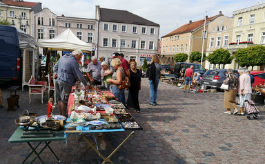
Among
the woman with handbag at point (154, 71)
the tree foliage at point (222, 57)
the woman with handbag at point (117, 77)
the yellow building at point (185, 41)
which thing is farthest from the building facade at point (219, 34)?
the woman with handbag at point (117, 77)

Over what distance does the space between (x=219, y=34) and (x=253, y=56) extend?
17.3 metres

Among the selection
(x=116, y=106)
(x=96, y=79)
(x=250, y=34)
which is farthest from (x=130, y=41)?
(x=116, y=106)

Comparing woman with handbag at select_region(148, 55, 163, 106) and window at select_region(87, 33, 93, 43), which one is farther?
window at select_region(87, 33, 93, 43)

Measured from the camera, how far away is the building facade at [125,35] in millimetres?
44062

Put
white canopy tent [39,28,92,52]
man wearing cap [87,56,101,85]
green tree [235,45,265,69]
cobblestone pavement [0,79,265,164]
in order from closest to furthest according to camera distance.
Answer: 1. cobblestone pavement [0,79,265,164]
2. man wearing cap [87,56,101,85]
3. white canopy tent [39,28,92,52]
4. green tree [235,45,265,69]

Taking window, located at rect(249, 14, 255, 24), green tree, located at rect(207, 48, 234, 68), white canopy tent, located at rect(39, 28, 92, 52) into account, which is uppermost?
window, located at rect(249, 14, 255, 24)

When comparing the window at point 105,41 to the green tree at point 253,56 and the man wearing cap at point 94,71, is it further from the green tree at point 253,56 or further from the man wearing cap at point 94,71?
the man wearing cap at point 94,71

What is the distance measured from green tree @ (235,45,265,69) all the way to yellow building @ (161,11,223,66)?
19824mm

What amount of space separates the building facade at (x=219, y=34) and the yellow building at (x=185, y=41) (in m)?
1.64

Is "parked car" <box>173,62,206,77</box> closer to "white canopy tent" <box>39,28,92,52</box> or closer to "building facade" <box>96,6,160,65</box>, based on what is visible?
"white canopy tent" <box>39,28,92,52</box>

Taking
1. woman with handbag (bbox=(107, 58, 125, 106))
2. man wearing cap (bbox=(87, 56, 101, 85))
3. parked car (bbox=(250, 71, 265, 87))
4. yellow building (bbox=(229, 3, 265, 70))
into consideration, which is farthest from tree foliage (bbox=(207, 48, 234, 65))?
woman with handbag (bbox=(107, 58, 125, 106))

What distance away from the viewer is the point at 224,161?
4000 mm

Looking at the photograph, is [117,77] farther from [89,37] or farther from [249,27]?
[89,37]

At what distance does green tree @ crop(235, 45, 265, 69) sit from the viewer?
24.4 m
